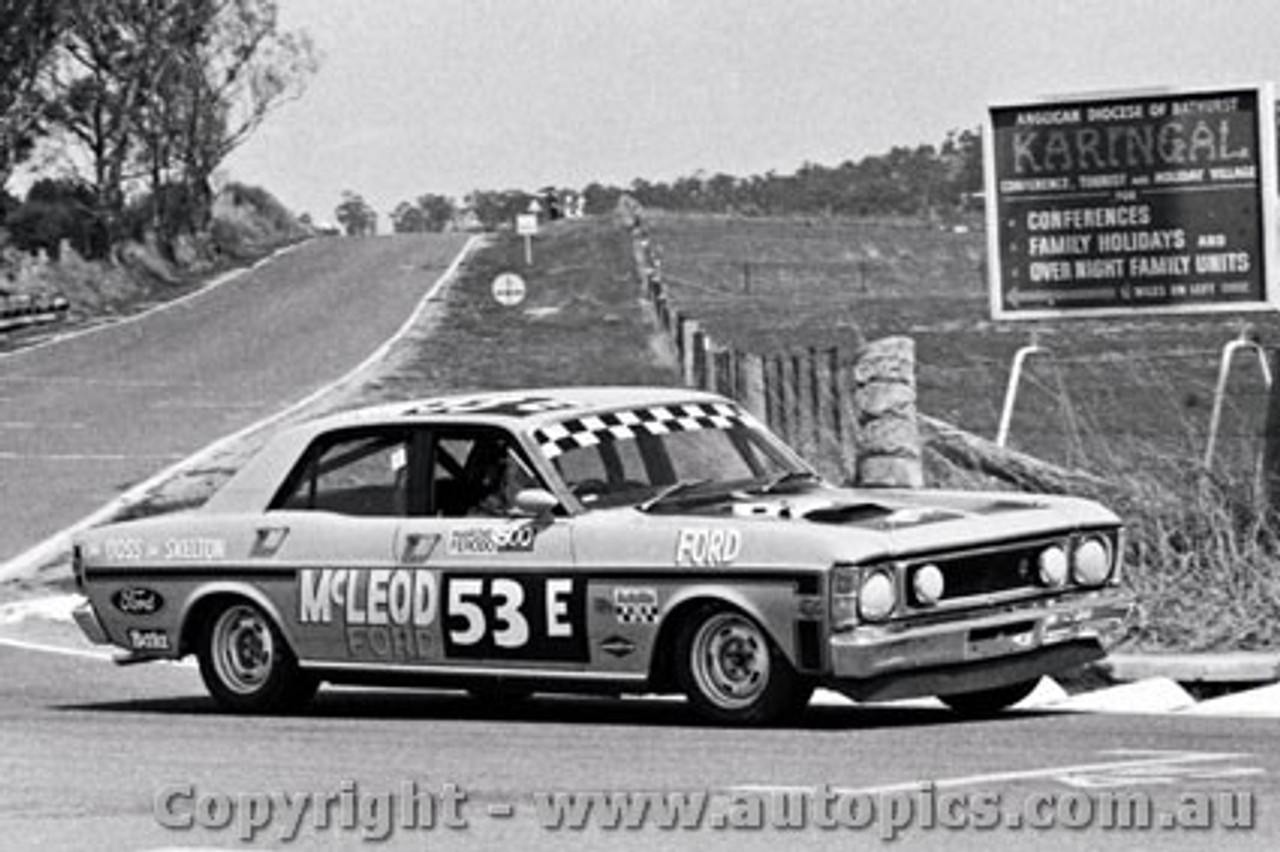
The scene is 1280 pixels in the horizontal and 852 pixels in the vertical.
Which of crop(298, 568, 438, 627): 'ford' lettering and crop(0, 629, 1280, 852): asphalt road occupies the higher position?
crop(298, 568, 438, 627): 'ford' lettering

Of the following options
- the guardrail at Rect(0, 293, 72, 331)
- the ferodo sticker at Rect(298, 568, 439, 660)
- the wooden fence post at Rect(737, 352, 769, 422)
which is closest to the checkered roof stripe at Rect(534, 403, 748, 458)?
the ferodo sticker at Rect(298, 568, 439, 660)

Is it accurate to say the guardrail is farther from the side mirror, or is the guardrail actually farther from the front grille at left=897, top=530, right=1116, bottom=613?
the front grille at left=897, top=530, right=1116, bottom=613

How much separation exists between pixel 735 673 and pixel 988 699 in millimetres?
1205

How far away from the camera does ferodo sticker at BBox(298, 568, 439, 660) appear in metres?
12.7

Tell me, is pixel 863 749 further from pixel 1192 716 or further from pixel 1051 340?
pixel 1051 340

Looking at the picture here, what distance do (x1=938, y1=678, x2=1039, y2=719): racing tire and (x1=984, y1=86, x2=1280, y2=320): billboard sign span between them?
816 cm

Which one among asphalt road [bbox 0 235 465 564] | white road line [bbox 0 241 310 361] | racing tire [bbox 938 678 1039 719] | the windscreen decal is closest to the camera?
racing tire [bbox 938 678 1039 719]

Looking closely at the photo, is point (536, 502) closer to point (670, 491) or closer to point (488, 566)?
point (488, 566)

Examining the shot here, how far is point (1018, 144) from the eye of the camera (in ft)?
67.0

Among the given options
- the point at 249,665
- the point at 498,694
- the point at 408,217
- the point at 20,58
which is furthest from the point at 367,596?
the point at 408,217

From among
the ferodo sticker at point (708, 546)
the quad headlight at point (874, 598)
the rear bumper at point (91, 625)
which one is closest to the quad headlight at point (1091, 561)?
the quad headlight at point (874, 598)

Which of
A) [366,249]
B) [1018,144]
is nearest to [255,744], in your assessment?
[1018,144]

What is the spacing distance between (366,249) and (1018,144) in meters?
59.1

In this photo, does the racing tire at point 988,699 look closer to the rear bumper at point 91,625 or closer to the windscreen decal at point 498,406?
the windscreen decal at point 498,406
